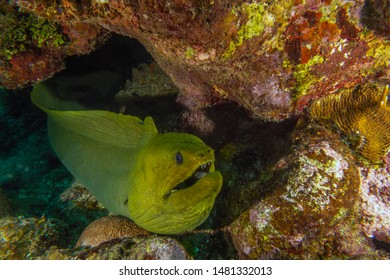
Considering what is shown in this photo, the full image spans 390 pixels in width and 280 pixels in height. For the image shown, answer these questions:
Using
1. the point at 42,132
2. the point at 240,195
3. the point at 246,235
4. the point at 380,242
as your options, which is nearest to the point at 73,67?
the point at 42,132

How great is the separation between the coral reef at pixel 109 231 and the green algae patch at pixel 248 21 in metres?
2.14

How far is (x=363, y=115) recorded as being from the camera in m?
2.74

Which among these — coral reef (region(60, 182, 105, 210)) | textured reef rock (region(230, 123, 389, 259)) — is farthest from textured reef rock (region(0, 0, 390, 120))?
coral reef (region(60, 182, 105, 210))

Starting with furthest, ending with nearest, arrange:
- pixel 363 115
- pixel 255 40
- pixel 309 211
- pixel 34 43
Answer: pixel 34 43
pixel 363 115
pixel 309 211
pixel 255 40

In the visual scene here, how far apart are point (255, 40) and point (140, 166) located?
5.47ft

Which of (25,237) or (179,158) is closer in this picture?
(179,158)

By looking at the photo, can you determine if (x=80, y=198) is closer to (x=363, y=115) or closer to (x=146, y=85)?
(x=146, y=85)

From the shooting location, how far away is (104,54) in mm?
4625

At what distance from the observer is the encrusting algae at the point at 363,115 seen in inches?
105

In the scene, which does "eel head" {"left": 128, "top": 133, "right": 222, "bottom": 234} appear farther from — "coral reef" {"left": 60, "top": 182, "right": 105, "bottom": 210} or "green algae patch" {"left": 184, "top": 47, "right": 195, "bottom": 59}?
"coral reef" {"left": 60, "top": 182, "right": 105, "bottom": 210}

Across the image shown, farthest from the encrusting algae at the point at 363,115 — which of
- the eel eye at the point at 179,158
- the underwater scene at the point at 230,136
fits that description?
the eel eye at the point at 179,158

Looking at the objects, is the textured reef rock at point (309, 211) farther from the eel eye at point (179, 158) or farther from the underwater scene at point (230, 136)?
the eel eye at point (179, 158)

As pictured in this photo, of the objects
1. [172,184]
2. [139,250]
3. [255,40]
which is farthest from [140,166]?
[255,40]

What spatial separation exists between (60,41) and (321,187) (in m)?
3.23
